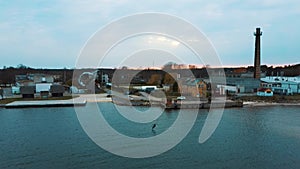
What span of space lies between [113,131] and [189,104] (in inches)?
159

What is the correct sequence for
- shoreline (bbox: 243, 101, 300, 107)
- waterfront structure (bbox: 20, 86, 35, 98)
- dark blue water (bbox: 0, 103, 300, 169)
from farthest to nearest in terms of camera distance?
waterfront structure (bbox: 20, 86, 35, 98) < shoreline (bbox: 243, 101, 300, 107) < dark blue water (bbox: 0, 103, 300, 169)

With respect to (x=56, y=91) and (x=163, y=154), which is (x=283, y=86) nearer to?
(x=56, y=91)

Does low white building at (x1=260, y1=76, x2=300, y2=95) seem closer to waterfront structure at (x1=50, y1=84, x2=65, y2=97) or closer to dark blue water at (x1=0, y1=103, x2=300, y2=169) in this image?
dark blue water at (x1=0, y1=103, x2=300, y2=169)

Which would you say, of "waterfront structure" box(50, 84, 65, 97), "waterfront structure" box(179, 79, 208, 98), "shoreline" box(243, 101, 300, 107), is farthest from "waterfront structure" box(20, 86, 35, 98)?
"shoreline" box(243, 101, 300, 107)

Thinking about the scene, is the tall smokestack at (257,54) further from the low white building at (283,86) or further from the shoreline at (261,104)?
the shoreline at (261,104)

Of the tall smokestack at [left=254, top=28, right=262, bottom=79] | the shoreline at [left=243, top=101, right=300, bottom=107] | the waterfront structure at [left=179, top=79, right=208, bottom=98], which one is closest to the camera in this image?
the shoreline at [left=243, top=101, right=300, bottom=107]

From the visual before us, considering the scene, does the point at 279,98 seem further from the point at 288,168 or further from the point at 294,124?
the point at 288,168

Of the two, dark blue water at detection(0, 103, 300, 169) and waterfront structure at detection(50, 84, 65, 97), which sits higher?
waterfront structure at detection(50, 84, 65, 97)

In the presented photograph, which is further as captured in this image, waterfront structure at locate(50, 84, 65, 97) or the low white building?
the low white building

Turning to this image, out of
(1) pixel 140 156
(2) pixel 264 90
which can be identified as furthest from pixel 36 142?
(2) pixel 264 90

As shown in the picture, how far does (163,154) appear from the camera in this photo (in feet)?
12.6

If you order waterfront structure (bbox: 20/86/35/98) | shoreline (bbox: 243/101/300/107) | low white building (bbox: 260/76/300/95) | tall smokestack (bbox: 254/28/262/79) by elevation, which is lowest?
shoreline (bbox: 243/101/300/107)

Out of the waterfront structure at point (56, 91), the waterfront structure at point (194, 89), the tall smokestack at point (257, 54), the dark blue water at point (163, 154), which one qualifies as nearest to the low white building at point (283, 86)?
the tall smokestack at point (257, 54)

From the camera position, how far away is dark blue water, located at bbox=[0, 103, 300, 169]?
3502 millimetres
